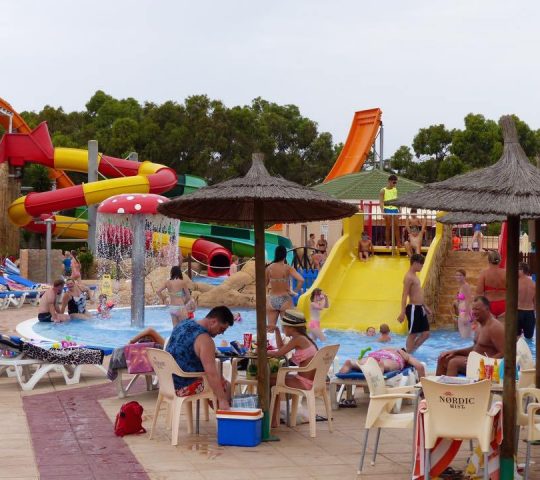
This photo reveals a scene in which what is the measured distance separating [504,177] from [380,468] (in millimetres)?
2135

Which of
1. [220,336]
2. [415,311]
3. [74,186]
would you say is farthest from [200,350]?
[74,186]

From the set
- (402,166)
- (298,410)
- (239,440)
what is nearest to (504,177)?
(239,440)

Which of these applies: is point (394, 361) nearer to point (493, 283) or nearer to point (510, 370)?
point (510, 370)

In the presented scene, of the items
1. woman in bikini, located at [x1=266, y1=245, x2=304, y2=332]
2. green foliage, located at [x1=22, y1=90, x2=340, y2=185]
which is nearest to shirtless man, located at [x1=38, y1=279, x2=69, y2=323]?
woman in bikini, located at [x1=266, y1=245, x2=304, y2=332]

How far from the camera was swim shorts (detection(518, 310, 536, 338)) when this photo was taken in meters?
11.3

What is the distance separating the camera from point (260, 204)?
25.3ft

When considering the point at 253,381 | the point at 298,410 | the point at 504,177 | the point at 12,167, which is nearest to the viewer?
the point at 504,177

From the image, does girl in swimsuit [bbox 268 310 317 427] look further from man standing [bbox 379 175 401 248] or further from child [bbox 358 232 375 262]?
child [bbox 358 232 375 262]

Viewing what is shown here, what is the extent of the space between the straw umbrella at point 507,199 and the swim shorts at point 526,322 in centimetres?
532

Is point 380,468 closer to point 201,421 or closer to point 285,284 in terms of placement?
point 201,421

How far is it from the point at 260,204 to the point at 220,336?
383 inches

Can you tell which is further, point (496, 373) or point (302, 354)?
point (302, 354)

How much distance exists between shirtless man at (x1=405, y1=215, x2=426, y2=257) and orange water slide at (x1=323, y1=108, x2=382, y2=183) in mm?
19075

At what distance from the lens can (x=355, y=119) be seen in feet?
132
